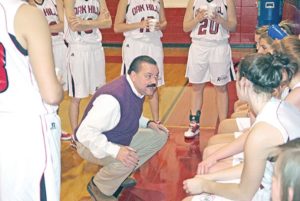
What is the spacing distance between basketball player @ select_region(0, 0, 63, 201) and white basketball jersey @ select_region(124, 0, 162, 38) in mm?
2904

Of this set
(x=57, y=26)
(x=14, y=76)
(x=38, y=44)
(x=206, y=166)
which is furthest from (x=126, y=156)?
(x=57, y=26)

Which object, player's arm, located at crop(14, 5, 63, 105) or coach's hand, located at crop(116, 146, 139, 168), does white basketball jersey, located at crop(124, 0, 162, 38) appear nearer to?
coach's hand, located at crop(116, 146, 139, 168)

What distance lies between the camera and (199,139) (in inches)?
221

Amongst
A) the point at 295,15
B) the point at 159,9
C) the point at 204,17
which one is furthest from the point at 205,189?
the point at 295,15

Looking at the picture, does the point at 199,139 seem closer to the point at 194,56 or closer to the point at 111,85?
the point at 194,56

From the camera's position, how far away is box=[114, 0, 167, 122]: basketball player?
5500 mm

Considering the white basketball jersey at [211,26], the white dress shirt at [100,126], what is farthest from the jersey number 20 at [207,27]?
the white dress shirt at [100,126]

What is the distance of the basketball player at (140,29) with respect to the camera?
550cm

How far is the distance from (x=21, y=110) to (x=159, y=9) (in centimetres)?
319

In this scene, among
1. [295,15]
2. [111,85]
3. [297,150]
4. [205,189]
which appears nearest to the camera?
[297,150]

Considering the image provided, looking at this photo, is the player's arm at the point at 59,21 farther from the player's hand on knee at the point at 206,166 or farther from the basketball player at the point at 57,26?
the player's hand on knee at the point at 206,166

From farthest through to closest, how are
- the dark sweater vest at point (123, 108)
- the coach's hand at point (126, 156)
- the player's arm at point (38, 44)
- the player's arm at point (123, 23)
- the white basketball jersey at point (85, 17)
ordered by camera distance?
1. the player's arm at point (123, 23)
2. the white basketball jersey at point (85, 17)
3. the dark sweater vest at point (123, 108)
4. the coach's hand at point (126, 156)
5. the player's arm at point (38, 44)

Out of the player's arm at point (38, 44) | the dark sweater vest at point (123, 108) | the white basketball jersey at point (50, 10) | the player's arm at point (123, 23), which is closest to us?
the player's arm at point (38, 44)

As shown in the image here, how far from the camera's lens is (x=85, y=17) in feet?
17.3
